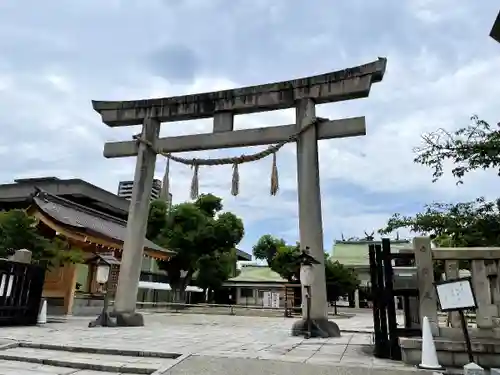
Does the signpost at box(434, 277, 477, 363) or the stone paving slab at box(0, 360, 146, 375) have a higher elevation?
the signpost at box(434, 277, 477, 363)

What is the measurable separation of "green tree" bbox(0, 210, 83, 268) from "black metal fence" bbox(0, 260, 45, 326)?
1.29 m

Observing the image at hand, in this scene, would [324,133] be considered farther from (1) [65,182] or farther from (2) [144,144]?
(1) [65,182]

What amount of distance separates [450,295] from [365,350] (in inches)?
82.1

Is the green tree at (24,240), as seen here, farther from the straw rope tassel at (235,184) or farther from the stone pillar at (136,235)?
the straw rope tassel at (235,184)

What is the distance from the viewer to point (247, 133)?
9414mm

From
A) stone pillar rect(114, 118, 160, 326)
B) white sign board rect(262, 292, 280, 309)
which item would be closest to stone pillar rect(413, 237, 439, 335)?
stone pillar rect(114, 118, 160, 326)

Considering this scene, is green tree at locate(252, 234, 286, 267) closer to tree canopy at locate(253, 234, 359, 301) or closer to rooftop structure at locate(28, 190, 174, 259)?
→ tree canopy at locate(253, 234, 359, 301)

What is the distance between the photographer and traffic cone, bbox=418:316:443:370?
4.27 m

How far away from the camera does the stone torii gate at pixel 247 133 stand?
26.9ft

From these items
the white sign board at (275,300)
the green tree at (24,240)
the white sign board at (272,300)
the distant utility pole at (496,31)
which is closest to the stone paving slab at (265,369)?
the distant utility pole at (496,31)

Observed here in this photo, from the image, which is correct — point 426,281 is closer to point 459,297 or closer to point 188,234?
point 459,297

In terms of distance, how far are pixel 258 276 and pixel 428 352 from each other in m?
27.9

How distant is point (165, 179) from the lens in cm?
993

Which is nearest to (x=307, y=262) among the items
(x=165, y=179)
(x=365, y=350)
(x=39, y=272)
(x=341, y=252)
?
(x=365, y=350)
